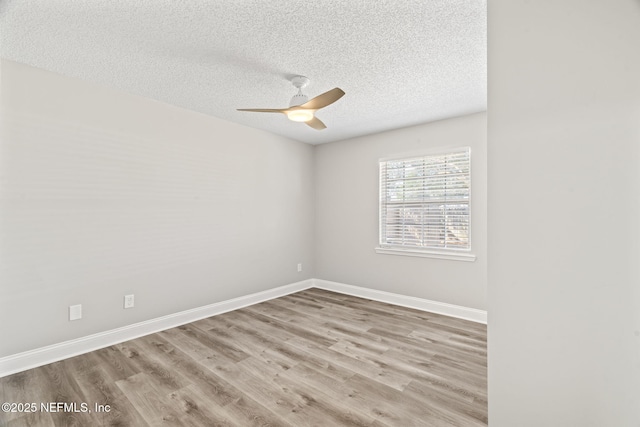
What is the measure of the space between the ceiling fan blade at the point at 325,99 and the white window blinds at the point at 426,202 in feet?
6.97

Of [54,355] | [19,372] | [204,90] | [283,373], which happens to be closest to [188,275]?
[54,355]

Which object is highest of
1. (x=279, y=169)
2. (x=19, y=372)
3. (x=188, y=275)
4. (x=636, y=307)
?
(x=279, y=169)

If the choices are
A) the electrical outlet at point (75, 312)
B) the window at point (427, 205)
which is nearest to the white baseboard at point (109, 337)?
the electrical outlet at point (75, 312)

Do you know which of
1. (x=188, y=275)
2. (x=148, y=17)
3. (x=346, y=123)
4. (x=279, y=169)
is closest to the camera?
(x=148, y=17)

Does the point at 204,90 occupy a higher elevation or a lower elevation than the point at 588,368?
higher

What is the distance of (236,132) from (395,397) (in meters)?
3.46

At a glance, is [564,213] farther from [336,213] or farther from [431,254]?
[336,213]

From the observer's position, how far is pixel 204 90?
290 cm

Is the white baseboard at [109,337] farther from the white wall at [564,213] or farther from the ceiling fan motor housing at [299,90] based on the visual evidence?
the white wall at [564,213]

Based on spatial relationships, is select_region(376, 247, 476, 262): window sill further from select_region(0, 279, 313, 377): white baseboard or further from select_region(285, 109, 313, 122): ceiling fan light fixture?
select_region(285, 109, 313, 122): ceiling fan light fixture

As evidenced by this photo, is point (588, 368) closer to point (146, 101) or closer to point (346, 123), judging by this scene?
point (346, 123)

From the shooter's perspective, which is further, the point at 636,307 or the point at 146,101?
the point at 146,101

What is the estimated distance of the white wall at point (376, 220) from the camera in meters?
3.53

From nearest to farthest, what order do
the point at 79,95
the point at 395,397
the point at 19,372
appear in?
the point at 395,397
the point at 19,372
the point at 79,95
